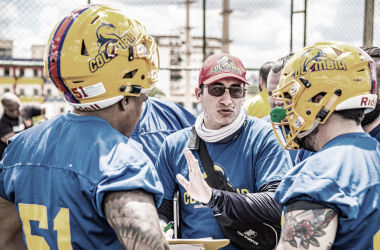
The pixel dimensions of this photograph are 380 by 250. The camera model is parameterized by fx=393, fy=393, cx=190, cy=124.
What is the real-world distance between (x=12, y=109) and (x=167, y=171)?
528 cm

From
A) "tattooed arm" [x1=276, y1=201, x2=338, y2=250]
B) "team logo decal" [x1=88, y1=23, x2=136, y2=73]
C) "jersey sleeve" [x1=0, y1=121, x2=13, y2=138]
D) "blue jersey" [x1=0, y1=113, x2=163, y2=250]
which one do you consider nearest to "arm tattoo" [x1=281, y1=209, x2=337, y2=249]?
"tattooed arm" [x1=276, y1=201, x2=338, y2=250]

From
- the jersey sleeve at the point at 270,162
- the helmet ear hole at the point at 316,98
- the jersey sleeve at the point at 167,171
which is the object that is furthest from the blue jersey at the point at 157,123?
the helmet ear hole at the point at 316,98

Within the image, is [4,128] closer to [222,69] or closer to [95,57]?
[222,69]

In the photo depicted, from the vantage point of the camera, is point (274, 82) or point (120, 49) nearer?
point (120, 49)

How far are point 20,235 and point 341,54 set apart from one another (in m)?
1.84

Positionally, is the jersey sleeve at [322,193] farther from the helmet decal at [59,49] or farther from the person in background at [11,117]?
the person in background at [11,117]

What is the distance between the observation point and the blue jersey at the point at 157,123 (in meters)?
3.24

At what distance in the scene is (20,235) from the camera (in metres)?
2.05

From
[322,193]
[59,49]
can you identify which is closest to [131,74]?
[59,49]

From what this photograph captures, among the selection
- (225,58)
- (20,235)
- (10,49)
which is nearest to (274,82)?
(225,58)

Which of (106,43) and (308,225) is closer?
(308,225)

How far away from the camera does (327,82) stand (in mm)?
1780

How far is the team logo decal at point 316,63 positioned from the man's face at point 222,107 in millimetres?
1084

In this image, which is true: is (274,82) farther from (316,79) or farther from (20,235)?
(20,235)
